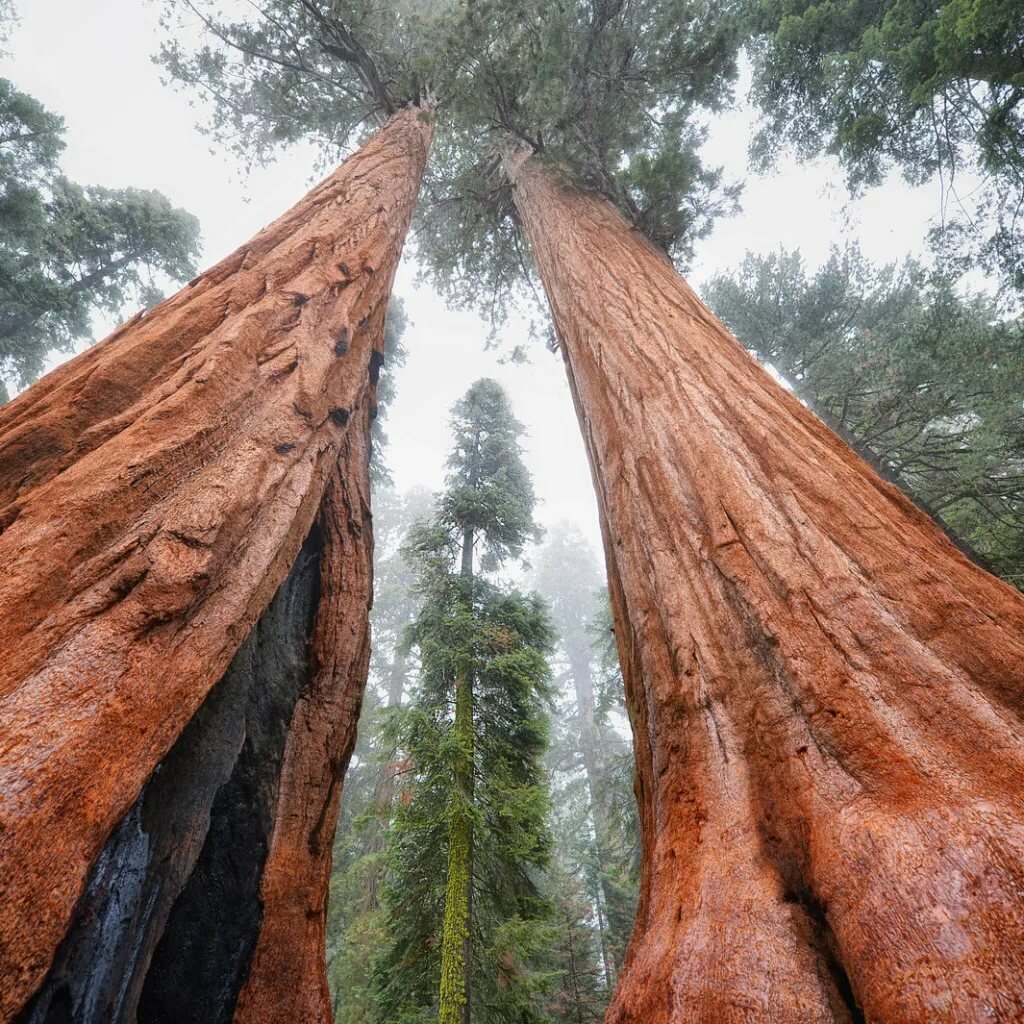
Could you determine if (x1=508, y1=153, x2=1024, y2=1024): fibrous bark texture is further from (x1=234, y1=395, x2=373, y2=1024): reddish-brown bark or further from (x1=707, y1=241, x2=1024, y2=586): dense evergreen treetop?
(x1=707, y1=241, x2=1024, y2=586): dense evergreen treetop

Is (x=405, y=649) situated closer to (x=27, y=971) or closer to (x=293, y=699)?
(x=293, y=699)

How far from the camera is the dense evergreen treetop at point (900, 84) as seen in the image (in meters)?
4.79

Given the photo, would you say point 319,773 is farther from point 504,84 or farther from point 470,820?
point 504,84

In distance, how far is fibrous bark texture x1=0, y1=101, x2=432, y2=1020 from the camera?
3.23 feet

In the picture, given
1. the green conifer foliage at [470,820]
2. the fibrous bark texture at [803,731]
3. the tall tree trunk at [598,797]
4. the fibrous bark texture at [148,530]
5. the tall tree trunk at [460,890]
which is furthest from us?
the tall tree trunk at [598,797]

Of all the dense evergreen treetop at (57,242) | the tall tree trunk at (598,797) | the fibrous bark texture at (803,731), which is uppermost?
the dense evergreen treetop at (57,242)

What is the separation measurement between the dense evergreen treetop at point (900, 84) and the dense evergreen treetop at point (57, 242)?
14581 millimetres

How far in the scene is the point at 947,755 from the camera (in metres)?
1.06

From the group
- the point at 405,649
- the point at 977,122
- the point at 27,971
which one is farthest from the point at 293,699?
the point at 977,122

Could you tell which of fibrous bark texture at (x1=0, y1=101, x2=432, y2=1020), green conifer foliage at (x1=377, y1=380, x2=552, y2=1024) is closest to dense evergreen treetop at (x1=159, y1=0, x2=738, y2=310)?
fibrous bark texture at (x1=0, y1=101, x2=432, y2=1020)

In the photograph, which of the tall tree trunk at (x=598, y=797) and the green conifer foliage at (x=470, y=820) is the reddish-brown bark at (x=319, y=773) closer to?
the tall tree trunk at (x=598, y=797)

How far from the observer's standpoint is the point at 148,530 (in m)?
1.45

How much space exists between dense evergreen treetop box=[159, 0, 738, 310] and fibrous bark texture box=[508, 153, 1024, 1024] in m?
3.37

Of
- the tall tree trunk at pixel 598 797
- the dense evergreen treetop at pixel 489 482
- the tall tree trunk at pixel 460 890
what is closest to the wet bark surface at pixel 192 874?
the tall tree trunk at pixel 598 797
